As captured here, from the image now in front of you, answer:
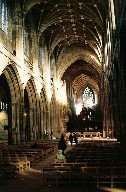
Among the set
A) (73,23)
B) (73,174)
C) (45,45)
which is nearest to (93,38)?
(73,23)

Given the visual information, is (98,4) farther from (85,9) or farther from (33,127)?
(33,127)

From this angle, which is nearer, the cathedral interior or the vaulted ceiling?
the cathedral interior

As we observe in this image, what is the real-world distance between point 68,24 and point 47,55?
5.31m

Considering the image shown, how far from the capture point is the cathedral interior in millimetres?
21859

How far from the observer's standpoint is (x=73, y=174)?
30.5 feet

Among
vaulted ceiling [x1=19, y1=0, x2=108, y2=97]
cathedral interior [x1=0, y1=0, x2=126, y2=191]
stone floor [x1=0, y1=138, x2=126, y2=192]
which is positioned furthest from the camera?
vaulted ceiling [x1=19, y1=0, x2=108, y2=97]

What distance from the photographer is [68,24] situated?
38594 millimetres

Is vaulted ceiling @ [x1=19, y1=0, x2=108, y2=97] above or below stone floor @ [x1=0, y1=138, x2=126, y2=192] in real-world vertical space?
above

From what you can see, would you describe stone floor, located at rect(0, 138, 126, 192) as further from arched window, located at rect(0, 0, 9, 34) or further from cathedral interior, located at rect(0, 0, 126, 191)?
arched window, located at rect(0, 0, 9, 34)

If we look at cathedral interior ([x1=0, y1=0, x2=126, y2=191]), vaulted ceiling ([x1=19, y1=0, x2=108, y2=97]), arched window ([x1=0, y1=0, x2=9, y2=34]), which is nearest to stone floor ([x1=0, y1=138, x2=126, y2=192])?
cathedral interior ([x1=0, y1=0, x2=126, y2=191])

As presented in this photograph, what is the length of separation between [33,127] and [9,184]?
884 inches

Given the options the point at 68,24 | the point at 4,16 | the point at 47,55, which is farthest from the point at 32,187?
the point at 68,24

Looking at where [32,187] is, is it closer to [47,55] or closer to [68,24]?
[47,55]

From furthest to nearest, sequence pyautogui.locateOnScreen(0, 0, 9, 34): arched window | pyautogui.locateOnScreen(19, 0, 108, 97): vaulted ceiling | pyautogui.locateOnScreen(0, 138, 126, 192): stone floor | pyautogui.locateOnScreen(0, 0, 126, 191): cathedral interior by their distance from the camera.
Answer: pyautogui.locateOnScreen(19, 0, 108, 97): vaulted ceiling, pyautogui.locateOnScreen(0, 0, 9, 34): arched window, pyautogui.locateOnScreen(0, 0, 126, 191): cathedral interior, pyautogui.locateOnScreen(0, 138, 126, 192): stone floor
